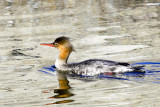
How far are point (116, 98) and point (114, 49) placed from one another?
4141mm

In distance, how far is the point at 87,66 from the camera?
10188 millimetres

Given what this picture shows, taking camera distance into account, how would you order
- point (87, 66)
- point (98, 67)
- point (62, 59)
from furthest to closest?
1. point (62, 59)
2. point (87, 66)
3. point (98, 67)

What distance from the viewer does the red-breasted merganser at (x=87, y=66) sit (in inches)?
388

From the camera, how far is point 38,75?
33.3ft

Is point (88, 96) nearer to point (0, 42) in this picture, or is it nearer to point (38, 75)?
point (38, 75)

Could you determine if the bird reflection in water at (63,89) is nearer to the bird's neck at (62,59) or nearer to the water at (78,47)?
the water at (78,47)

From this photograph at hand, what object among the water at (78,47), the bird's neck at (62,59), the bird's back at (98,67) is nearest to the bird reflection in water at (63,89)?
the water at (78,47)

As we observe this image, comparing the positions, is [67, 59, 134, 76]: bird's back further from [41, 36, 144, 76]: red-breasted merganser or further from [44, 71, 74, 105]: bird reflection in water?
[44, 71, 74, 105]: bird reflection in water

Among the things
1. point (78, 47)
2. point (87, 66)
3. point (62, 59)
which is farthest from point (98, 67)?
point (78, 47)

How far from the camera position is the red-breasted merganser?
32.3ft

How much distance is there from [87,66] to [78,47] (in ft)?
7.77

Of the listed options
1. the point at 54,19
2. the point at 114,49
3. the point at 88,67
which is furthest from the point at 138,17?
the point at 88,67

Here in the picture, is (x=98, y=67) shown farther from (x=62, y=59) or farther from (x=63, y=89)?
(x=63, y=89)

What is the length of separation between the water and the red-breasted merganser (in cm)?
32
